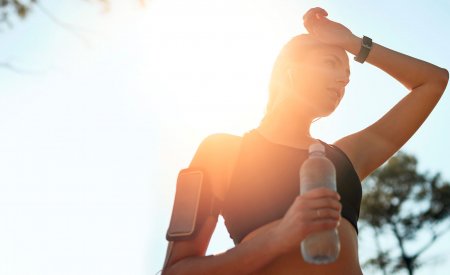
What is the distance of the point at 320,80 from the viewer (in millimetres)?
2791

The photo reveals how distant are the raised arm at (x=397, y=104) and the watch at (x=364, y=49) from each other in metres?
0.03

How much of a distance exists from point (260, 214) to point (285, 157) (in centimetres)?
35

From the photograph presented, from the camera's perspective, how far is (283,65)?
9.92 ft

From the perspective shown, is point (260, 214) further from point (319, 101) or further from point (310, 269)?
point (319, 101)

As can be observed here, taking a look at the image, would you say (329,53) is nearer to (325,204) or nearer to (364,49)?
(364,49)

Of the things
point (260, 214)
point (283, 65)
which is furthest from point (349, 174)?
point (283, 65)

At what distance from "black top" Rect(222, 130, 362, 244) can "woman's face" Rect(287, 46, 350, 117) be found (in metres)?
0.24

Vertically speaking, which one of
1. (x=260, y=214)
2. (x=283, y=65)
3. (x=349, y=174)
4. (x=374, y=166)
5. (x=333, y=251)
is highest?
(x=283, y=65)

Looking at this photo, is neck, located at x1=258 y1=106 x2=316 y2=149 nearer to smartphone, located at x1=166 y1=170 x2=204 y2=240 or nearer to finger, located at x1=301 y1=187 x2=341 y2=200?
smartphone, located at x1=166 y1=170 x2=204 y2=240

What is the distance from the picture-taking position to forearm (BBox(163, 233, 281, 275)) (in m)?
2.28

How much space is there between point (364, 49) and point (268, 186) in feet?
3.72

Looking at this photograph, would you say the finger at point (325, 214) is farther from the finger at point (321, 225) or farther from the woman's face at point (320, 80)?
the woman's face at point (320, 80)

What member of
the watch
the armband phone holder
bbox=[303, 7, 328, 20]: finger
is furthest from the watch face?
the armband phone holder

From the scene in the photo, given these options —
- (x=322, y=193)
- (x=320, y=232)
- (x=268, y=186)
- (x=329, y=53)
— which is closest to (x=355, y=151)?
(x=329, y=53)
